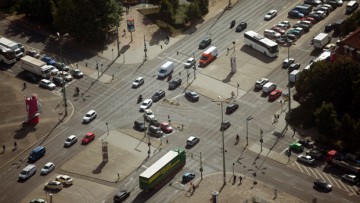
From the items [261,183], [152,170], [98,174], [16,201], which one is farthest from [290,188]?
[16,201]

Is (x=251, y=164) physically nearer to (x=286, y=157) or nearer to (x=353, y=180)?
(x=286, y=157)

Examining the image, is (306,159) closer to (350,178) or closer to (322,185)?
(322,185)

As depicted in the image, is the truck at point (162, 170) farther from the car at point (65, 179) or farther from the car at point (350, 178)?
the car at point (350, 178)

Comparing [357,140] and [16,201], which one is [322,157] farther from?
[16,201]

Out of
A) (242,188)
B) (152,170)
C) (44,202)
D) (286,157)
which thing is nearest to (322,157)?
(286,157)

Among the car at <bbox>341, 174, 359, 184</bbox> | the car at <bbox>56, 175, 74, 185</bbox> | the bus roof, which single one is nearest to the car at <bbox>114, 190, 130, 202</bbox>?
the bus roof

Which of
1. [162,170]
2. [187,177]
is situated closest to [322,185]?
[187,177]

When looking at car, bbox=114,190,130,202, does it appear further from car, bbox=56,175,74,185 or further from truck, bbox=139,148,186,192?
car, bbox=56,175,74,185
